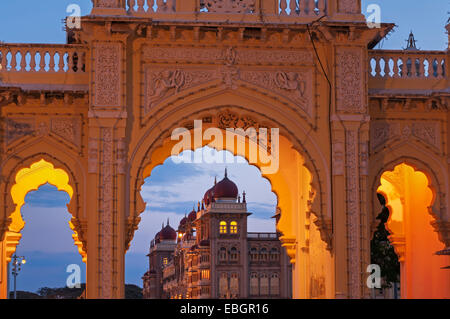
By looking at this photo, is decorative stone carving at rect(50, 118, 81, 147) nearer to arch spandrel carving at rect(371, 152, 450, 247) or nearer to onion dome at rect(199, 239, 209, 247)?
arch spandrel carving at rect(371, 152, 450, 247)

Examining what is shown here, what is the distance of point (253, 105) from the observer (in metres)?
15.9

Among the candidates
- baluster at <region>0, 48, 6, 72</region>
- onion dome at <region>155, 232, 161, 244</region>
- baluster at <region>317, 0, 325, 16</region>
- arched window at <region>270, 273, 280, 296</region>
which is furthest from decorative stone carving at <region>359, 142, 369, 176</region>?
onion dome at <region>155, 232, 161, 244</region>

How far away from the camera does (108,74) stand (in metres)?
15.5

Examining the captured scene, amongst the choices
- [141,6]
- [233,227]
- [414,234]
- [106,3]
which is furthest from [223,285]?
[106,3]

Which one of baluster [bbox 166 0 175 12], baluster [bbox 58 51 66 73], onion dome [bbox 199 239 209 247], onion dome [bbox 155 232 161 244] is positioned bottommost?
baluster [bbox 58 51 66 73]

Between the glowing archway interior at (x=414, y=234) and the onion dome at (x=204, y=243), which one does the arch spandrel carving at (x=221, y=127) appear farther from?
the onion dome at (x=204, y=243)

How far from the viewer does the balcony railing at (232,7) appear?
16.0m

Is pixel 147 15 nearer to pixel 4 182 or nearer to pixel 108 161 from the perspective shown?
pixel 108 161

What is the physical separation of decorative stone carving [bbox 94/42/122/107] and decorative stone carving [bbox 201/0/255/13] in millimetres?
1626

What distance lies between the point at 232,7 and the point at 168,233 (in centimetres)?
6278

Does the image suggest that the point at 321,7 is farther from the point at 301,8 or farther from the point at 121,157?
the point at 121,157

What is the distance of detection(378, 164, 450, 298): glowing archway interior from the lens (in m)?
17.3

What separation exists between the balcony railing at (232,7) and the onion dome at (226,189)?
48.1 meters
